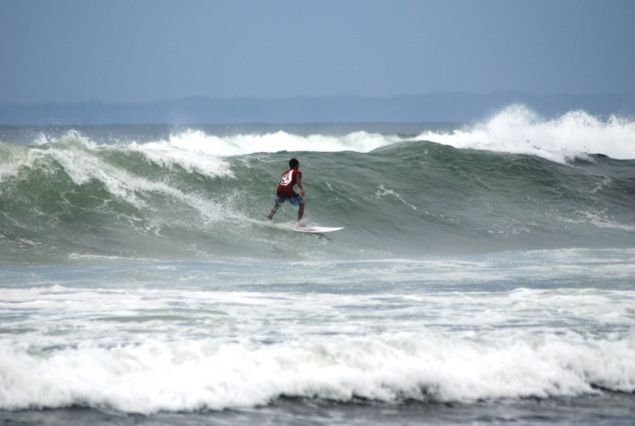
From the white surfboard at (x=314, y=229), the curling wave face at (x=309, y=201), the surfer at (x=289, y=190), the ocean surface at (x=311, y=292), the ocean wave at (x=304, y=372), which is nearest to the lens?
the ocean wave at (x=304, y=372)

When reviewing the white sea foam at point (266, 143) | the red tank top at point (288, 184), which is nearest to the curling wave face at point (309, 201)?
the red tank top at point (288, 184)

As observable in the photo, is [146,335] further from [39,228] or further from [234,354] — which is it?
[39,228]

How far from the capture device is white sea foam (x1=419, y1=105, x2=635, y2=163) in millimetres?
36562

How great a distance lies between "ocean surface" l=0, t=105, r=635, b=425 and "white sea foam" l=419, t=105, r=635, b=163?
10163 mm

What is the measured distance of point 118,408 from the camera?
6.82 meters

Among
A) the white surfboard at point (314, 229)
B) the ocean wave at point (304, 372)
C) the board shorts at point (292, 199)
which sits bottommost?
the white surfboard at point (314, 229)

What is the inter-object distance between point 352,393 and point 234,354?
Answer: 106cm

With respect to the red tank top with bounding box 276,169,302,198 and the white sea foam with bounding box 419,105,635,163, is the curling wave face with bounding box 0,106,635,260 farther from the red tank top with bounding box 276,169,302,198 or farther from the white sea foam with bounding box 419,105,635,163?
the white sea foam with bounding box 419,105,635,163

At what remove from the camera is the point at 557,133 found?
125 feet

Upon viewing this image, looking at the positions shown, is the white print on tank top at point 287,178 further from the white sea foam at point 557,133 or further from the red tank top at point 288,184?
the white sea foam at point 557,133

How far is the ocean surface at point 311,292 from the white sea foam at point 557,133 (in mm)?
10163

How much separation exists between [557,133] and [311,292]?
28.5 meters

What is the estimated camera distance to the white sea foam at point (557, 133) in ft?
120

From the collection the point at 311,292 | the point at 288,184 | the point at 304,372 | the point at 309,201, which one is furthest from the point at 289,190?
the point at 304,372
